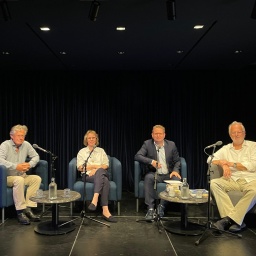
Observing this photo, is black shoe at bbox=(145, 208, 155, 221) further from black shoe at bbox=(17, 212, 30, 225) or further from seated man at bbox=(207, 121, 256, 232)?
black shoe at bbox=(17, 212, 30, 225)

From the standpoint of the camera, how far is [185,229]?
421cm

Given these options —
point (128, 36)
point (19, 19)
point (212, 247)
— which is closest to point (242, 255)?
point (212, 247)

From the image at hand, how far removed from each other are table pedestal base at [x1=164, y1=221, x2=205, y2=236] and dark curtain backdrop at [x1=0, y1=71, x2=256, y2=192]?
2.66 metres

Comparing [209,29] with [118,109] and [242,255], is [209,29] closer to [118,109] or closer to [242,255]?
[242,255]

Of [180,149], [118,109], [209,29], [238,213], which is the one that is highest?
[209,29]

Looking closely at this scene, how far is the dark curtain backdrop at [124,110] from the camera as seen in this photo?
701cm

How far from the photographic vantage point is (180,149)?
7090 millimetres

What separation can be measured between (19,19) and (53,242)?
2569 millimetres

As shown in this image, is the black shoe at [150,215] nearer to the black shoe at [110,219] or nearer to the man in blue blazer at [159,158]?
the man in blue blazer at [159,158]

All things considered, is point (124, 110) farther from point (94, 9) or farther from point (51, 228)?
point (94, 9)

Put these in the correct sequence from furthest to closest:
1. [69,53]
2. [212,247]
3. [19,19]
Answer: [69,53]
[19,19]
[212,247]

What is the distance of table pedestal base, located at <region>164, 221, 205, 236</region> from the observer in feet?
13.4

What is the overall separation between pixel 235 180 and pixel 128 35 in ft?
8.03

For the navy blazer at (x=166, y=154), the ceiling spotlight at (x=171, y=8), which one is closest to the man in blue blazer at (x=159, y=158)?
the navy blazer at (x=166, y=154)
